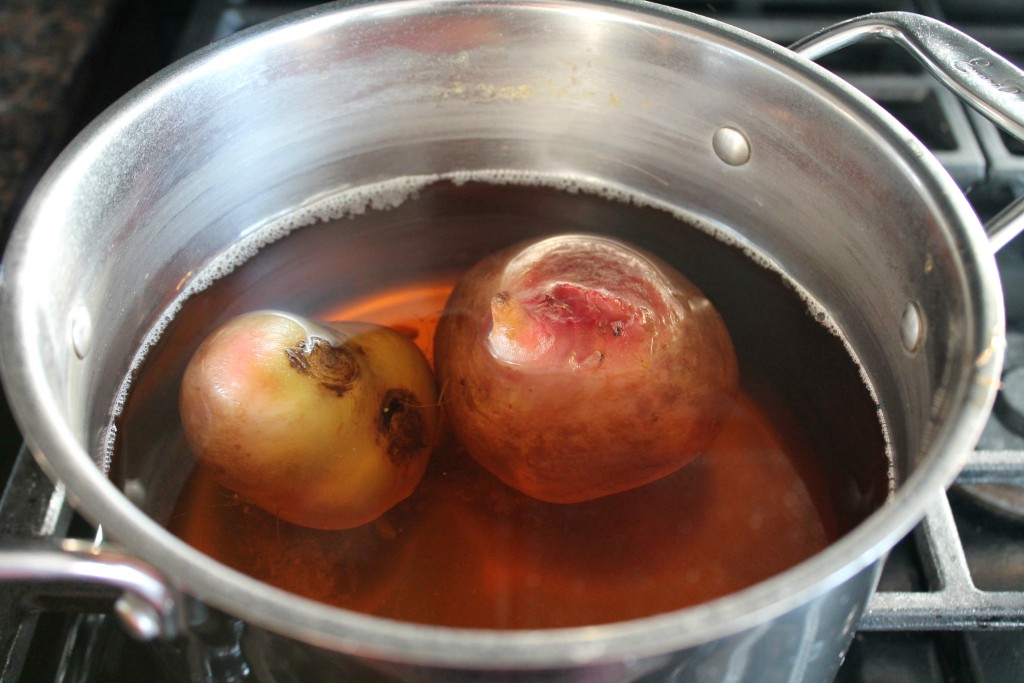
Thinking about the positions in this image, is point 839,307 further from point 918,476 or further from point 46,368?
point 46,368

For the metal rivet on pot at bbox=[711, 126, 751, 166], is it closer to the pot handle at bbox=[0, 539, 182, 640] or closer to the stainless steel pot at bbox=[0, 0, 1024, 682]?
the stainless steel pot at bbox=[0, 0, 1024, 682]

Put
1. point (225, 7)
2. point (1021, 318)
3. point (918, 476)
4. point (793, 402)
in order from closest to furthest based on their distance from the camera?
point (918, 476) → point (793, 402) → point (1021, 318) → point (225, 7)

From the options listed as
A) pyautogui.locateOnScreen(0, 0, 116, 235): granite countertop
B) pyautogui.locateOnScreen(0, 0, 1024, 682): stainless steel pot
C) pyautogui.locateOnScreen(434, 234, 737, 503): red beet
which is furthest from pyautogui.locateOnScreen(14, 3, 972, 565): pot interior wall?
pyautogui.locateOnScreen(0, 0, 116, 235): granite countertop

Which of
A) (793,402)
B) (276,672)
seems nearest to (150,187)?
(276,672)

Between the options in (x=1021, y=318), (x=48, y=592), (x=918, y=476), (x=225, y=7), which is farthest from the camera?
(x=225, y=7)

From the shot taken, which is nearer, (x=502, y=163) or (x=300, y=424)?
(x=300, y=424)

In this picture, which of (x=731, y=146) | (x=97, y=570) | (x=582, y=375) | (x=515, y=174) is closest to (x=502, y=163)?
(x=515, y=174)

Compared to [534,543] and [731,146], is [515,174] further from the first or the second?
[534,543]
